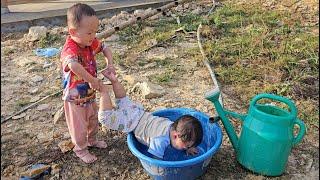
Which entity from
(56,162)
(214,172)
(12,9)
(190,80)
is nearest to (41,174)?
(56,162)

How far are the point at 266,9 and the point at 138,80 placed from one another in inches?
105

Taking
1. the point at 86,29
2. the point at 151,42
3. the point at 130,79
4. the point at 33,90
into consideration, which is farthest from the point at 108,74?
the point at 151,42

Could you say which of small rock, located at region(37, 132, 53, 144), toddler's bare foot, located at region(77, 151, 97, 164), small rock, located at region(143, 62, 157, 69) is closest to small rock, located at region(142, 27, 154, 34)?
small rock, located at region(143, 62, 157, 69)

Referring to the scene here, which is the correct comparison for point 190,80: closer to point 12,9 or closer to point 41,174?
point 41,174

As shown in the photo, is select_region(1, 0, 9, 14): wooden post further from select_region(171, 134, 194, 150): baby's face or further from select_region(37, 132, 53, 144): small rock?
select_region(171, 134, 194, 150): baby's face

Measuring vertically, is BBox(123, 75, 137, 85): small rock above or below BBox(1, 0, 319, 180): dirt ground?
above

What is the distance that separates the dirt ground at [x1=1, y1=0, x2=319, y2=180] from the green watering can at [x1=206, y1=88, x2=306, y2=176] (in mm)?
112

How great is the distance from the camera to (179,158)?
121 inches

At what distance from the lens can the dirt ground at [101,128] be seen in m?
2.98

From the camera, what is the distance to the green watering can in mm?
2656

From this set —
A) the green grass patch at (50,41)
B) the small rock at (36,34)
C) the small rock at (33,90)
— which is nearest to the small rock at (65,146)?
the small rock at (33,90)

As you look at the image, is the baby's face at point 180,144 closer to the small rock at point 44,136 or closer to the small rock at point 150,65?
the small rock at point 44,136

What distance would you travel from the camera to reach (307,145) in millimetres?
3209

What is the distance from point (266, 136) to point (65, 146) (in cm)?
145
